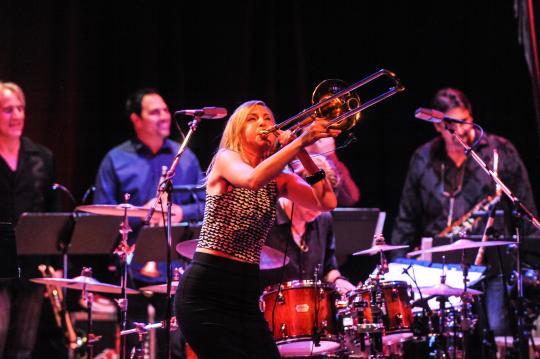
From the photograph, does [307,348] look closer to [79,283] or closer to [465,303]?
[465,303]

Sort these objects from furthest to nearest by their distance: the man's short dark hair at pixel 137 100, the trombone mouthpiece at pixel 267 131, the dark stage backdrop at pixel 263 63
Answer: the dark stage backdrop at pixel 263 63 < the man's short dark hair at pixel 137 100 < the trombone mouthpiece at pixel 267 131

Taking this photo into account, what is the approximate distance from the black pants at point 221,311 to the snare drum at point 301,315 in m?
0.96

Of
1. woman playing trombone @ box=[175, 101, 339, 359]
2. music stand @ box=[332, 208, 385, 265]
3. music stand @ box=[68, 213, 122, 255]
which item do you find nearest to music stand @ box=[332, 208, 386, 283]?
music stand @ box=[332, 208, 385, 265]

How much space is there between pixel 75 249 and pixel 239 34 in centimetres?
294

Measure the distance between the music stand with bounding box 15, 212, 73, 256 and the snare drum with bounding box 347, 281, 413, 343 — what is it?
2.31 m

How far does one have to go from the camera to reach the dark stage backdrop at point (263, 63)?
8.05 metres

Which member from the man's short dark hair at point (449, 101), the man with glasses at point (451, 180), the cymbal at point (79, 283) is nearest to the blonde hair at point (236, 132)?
the cymbal at point (79, 283)

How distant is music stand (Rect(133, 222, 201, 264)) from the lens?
6.48 m

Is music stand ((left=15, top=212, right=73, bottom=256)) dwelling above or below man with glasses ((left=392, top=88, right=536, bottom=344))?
below

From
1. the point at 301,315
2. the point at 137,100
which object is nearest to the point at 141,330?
the point at 301,315

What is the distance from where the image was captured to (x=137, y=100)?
7789 millimetres

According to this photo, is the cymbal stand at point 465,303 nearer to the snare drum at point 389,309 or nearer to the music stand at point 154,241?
the snare drum at point 389,309

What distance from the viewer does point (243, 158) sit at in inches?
177

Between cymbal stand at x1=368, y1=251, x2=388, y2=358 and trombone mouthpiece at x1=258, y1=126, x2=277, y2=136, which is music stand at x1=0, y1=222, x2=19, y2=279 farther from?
cymbal stand at x1=368, y1=251, x2=388, y2=358
